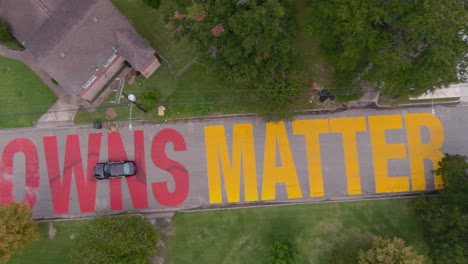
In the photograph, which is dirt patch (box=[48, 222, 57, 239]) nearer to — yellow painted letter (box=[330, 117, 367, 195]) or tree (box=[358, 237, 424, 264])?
tree (box=[358, 237, 424, 264])

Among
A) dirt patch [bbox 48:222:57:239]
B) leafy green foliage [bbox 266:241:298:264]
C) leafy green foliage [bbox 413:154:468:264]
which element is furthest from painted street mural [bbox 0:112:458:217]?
leafy green foliage [bbox 266:241:298:264]

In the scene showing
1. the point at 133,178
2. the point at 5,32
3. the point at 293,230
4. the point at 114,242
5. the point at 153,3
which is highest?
the point at 153,3

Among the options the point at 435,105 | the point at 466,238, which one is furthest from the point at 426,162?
the point at 466,238

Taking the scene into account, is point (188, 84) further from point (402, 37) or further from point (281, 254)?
point (402, 37)

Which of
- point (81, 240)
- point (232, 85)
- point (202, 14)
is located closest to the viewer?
point (202, 14)

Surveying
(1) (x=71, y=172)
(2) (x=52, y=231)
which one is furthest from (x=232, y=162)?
(2) (x=52, y=231)

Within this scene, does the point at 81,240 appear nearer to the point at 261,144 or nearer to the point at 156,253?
the point at 156,253
